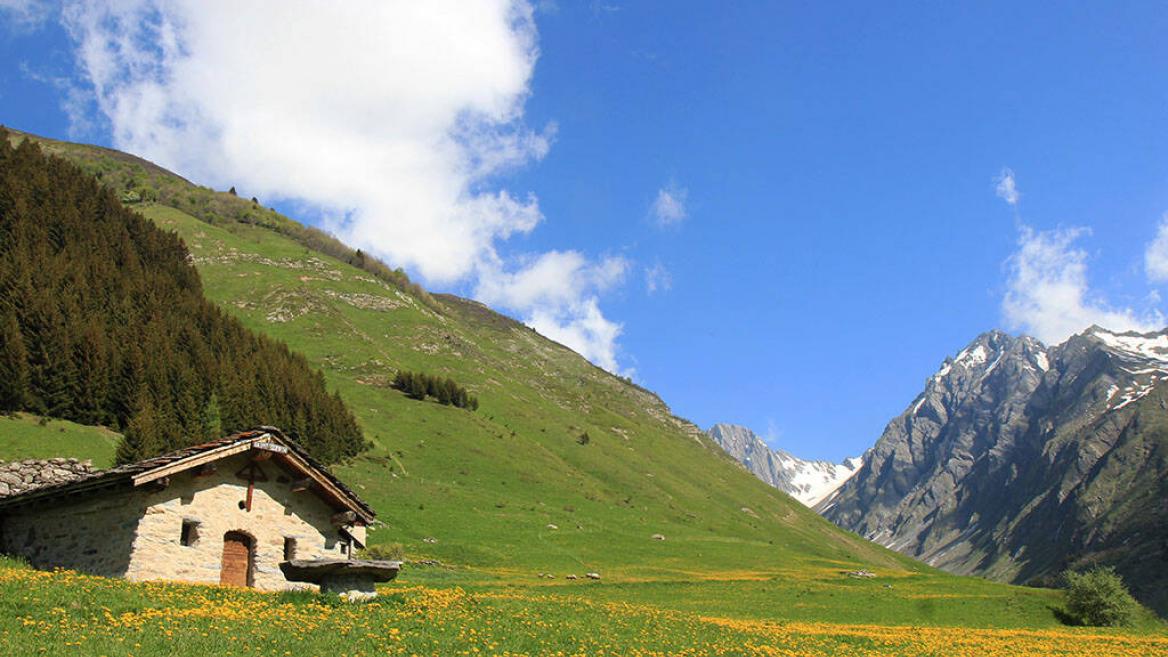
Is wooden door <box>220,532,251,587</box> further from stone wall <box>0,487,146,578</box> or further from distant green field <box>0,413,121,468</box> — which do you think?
distant green field <box>0,413,121,468</box>

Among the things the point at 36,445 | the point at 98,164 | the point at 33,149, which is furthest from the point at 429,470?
the point at 98,164

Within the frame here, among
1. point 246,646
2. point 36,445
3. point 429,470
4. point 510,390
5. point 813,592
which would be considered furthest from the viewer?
point 510,390

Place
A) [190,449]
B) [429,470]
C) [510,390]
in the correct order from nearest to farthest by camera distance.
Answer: [190,449] < [429,470] < [510,390]

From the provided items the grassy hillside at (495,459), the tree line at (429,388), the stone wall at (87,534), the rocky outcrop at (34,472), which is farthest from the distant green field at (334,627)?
the tree line at (429,388)

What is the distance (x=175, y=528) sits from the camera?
24.5 m

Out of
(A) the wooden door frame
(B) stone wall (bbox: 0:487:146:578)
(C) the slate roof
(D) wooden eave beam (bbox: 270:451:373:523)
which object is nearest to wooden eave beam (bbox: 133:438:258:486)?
(C) the slate roof

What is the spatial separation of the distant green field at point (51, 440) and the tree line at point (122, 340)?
1.87 meters

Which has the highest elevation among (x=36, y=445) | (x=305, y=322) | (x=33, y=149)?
(x=33, y=149)

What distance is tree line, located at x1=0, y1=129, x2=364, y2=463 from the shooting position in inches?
2511

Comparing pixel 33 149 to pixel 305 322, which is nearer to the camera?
pixel 33 149

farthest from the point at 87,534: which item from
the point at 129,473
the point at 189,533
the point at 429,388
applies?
the point at 429,388

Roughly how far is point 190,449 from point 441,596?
974 centimetres

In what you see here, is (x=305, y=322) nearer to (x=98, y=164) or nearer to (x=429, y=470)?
(x=429, y=470)

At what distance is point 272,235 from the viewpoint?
181 metres
